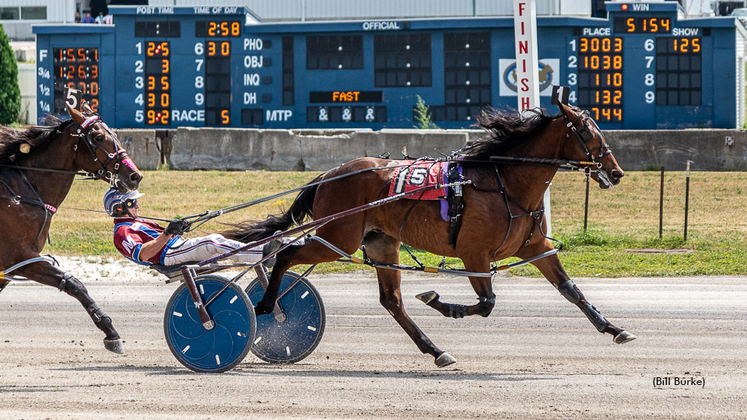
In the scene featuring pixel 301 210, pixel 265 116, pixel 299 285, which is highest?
pixel 265 116

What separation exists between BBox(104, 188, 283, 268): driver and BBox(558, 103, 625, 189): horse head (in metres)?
2.30

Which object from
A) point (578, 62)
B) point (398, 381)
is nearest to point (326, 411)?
point (398, 381)

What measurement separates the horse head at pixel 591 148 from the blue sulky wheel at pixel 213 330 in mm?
2682

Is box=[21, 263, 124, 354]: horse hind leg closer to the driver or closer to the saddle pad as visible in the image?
the driver

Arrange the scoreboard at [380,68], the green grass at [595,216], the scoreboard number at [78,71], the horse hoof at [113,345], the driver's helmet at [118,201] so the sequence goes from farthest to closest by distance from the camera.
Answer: the scoreboard number at [78,71], the scoreboard at [380,68], the green grass at [595,216], the driver's helmet at [118,201], the horse hoof at [113,345]

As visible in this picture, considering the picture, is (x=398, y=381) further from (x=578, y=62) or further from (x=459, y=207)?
(x=578, y=62)

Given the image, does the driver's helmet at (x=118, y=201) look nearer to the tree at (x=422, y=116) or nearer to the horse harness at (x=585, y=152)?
the horse harness at (x=585, y=152)

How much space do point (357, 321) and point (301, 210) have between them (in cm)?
157

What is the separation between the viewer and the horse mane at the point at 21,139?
A: 7348 mm

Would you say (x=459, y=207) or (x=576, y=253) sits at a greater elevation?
(x=459, y=207)

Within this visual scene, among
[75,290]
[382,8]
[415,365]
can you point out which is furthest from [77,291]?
[382,8]

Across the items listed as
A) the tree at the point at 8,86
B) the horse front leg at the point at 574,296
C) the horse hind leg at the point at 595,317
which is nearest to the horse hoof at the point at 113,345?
the horse front leg at the point at 574,296

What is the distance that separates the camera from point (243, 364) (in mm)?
7395

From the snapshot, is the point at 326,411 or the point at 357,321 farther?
the point at 357,321
